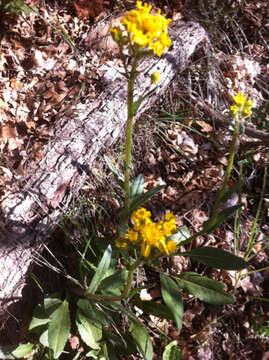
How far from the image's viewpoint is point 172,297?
67.9 inches

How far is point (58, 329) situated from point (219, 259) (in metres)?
0.94

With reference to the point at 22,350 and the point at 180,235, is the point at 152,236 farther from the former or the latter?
the point at 22,350

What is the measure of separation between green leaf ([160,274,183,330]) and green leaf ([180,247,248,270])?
0.22 metres

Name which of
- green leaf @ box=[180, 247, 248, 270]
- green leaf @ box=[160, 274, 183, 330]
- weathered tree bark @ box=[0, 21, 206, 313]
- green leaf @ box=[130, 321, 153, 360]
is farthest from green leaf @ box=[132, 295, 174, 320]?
weathered tree bark @ box=[0, 21, 206, 313]

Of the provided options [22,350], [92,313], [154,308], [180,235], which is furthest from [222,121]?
[22,350]

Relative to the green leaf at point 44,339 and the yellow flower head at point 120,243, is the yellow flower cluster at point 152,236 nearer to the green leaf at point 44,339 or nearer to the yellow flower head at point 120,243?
the yellow flower head at point 120,243

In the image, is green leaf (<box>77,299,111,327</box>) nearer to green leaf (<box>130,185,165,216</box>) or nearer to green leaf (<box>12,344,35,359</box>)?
green leaf (<box>12,344,35,359</box>)

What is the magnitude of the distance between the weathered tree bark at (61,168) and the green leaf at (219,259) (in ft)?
2.88

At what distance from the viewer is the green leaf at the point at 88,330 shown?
72.8 inches

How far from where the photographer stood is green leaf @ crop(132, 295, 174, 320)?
1.96m

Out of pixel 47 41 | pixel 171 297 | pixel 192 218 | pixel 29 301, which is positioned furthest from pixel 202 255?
pixel 47 41

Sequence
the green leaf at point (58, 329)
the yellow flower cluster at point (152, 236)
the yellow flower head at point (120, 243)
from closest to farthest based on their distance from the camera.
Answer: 1. the yellow flower cluster at point (152, 236)
2. the yellow flower head at point (120, 243)
3. the green leaf at point (58, 329)

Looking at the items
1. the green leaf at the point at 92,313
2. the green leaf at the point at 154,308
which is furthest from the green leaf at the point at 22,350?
the green leaf at the point at 154,308

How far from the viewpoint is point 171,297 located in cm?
172
